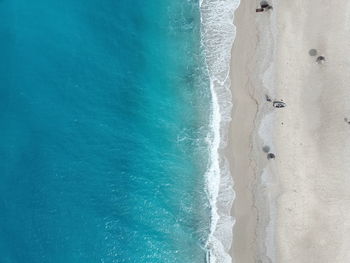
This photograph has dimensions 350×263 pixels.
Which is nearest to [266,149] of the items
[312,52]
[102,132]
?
[312,52]

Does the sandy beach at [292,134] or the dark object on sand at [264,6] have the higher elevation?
the dark object on sand at [264,6]

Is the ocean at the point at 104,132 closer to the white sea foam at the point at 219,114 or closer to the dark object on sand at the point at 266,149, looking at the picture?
the white sea foam at the point at 219,114

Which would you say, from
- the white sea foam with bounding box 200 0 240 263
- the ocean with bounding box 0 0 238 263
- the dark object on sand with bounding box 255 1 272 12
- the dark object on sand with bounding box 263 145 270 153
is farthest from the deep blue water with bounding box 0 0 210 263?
the dark object on sand with bounding box 255 1 272 12

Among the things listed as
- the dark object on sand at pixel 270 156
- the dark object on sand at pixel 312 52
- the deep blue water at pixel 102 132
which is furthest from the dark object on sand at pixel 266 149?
the dark object on sand at pixel 312 52

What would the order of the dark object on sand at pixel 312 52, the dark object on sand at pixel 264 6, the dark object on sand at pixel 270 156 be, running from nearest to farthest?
the dark object on sand at pixel 270 156 < the dark object on sand at pixel 312 52 < the dark object on sand at pixel 264 6

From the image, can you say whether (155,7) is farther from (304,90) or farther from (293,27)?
(304,90)

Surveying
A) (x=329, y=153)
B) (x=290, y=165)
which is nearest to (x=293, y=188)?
(x=290, y=165)

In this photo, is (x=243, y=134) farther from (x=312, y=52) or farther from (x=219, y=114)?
(x=312, y=52)
